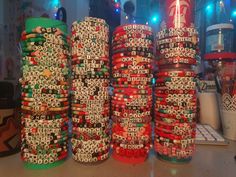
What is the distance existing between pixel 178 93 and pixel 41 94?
12.7 inches

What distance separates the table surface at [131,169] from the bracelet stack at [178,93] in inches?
1.3

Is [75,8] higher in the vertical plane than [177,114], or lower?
higher

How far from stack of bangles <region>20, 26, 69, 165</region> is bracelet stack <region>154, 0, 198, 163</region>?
0.26 metres

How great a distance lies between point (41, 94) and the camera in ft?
1.40

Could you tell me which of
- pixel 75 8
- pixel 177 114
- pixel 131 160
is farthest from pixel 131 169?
pixel 75 8

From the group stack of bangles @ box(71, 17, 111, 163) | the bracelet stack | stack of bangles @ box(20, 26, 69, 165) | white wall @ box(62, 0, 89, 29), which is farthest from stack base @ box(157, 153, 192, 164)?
white wall @ box(62, 0, 89, 29)

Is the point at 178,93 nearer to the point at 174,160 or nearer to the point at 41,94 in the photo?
the point at 174,160

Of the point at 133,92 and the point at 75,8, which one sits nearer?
the point at 133,92

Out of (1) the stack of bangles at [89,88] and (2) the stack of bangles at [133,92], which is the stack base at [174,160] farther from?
(1) the stack of bangles at [89,88]

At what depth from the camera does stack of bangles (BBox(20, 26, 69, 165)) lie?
43 cm

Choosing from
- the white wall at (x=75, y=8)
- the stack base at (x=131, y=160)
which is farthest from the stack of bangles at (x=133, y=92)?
the white wall at (x=75, y=8)

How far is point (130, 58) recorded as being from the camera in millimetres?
458

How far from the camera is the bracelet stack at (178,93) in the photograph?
18.0 inches

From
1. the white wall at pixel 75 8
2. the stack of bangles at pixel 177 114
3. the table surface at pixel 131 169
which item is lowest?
the table surface at pixel 131 169
